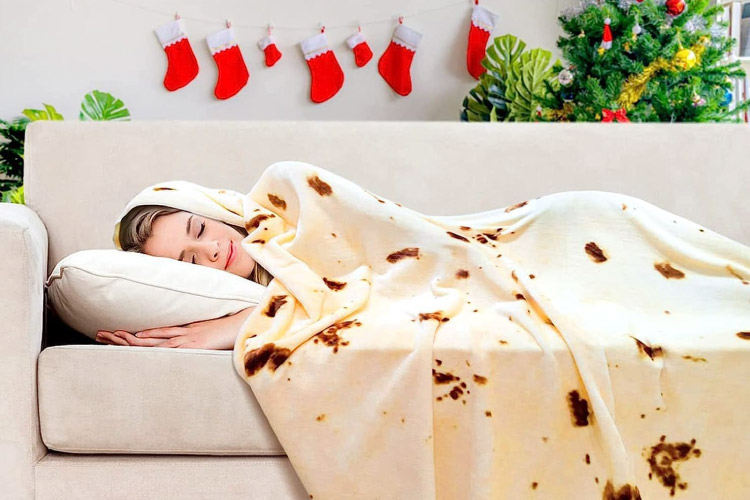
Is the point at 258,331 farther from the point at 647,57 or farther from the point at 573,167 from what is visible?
the point at 647,57

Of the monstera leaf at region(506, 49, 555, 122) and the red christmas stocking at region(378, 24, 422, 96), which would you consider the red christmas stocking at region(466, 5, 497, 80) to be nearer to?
the red christmas stocking at region(378, 24, 422, 96)

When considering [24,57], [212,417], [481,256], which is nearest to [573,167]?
[481,256]

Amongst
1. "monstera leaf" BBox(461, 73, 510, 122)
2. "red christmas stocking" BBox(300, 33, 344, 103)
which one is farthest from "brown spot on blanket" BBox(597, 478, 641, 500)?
"red christmas stocking" BBox(300, 33, 344, 103)

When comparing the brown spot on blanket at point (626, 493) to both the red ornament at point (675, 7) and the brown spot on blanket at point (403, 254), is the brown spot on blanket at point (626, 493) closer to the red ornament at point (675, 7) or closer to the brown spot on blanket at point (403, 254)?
the brown spot on blanket at point (403, 254)

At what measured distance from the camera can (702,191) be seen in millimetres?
1937

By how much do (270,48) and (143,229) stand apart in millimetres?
1901

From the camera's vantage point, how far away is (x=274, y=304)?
1.26 m

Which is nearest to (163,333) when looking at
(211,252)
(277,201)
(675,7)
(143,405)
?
(143,405)

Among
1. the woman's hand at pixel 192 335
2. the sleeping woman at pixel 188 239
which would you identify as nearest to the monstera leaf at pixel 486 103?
the sleeping woman at pixel 188 239

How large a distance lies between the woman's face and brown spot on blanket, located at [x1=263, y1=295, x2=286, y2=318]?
10.3 inches

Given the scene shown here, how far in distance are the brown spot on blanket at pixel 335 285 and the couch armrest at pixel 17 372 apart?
1.75ft

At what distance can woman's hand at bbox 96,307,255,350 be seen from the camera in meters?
1.23

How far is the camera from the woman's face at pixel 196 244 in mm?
1501

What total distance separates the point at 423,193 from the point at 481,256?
0.54 meters
